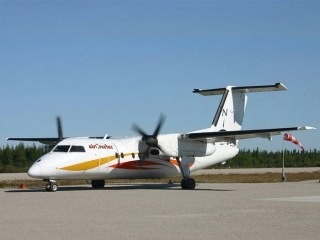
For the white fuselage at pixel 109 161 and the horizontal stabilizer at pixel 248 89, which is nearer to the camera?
the white fuselage at pixel 109 161

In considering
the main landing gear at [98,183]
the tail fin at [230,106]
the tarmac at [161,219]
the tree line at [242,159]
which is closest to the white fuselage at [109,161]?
the tail fin at [230,106]

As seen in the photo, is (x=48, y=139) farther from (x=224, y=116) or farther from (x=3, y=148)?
(x=3, y=148)

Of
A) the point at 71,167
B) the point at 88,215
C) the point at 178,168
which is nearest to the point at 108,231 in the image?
the point at 88,215

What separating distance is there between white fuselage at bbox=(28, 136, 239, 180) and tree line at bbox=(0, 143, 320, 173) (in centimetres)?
3670

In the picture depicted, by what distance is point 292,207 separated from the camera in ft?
A: 55.3

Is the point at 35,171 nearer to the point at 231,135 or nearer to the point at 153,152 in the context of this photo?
the point at 153,152

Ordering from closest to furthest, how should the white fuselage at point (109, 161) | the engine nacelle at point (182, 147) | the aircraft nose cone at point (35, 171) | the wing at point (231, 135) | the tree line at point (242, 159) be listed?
the aircraft nose cone at point (35, 171) < the white fuselage at point (109, 161) < the wing at point (231, 135) < the engine nacelle at point (182, 147) < the tree line at point (242, 159)

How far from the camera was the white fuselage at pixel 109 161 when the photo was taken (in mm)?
26016

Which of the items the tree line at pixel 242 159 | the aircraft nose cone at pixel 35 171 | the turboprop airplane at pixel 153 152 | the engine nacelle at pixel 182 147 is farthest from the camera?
the tree line at pixel 242 159

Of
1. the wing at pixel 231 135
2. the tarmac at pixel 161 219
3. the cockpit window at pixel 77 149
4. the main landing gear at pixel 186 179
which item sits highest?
the wing at pixel 231 135

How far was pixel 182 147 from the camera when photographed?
96.3ft

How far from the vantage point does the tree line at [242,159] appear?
2724 inches

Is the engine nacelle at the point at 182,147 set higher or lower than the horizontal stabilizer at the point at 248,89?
lower

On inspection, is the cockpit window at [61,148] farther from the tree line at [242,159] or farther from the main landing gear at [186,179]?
the tree line at [242,159]
